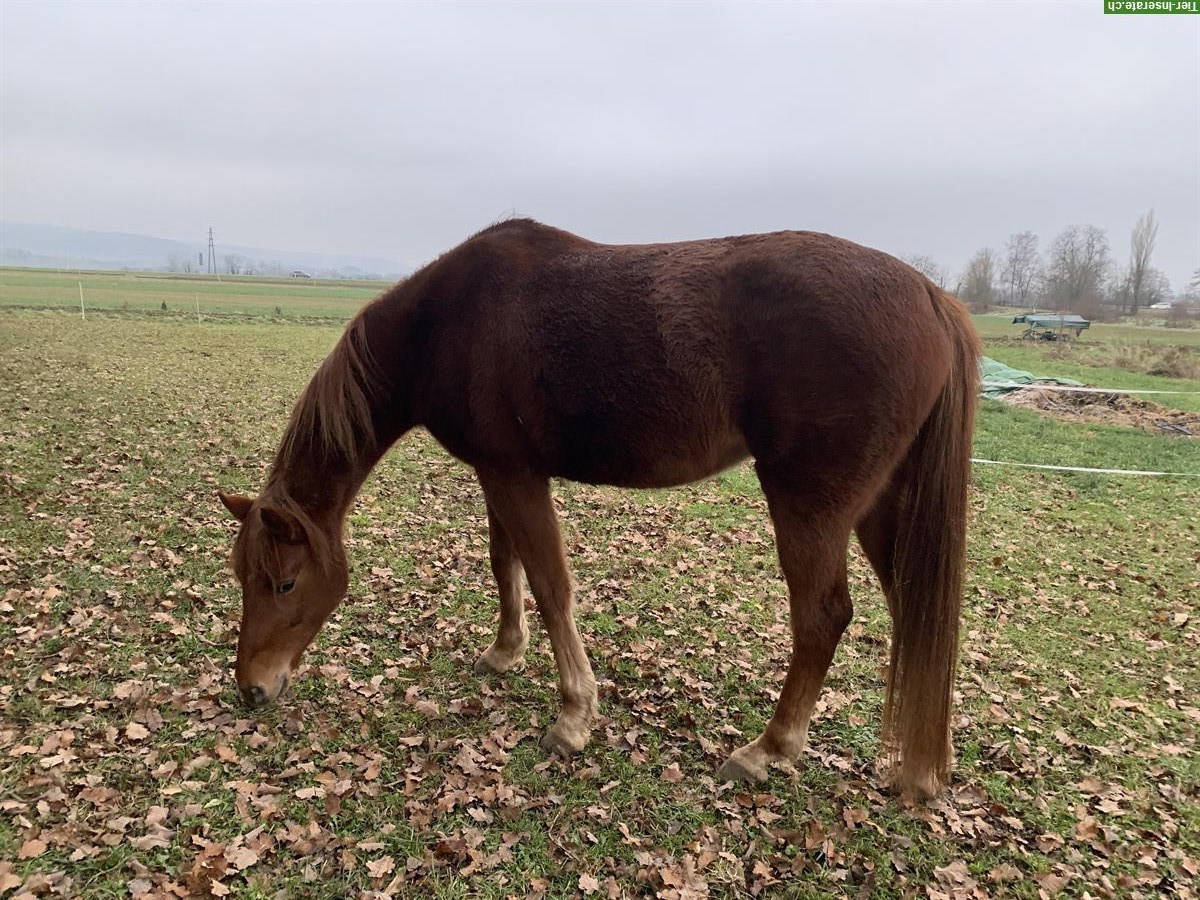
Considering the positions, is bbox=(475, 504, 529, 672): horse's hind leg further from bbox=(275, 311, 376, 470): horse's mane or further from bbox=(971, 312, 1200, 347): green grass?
bbox=(971, 312, 1200, 347): green grass

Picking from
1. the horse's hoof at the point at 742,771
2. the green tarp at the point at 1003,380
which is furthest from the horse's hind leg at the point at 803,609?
the green tarp at the point at 1003,380

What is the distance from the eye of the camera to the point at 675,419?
2850 mm

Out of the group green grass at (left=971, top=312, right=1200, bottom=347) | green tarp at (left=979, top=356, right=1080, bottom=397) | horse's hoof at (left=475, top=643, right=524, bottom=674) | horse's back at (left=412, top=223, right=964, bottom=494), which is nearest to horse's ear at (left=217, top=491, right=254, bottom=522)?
horse's back at (left=412, top=223, right=964, bottom=494)

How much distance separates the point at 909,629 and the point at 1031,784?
1155 millimetres

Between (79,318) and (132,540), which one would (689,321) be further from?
(79,318)

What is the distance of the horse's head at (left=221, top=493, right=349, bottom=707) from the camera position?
9.78 ft

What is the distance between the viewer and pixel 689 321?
280cm

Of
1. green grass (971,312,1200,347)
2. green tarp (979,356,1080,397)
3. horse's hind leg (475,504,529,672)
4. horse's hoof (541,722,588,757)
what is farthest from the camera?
green grass (971,312,1200,347)

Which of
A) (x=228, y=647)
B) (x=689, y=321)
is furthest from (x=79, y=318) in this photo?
(x=689, y=321)

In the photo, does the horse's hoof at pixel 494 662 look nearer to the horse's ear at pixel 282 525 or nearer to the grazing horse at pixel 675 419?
the grazing horse at pixel 675 419

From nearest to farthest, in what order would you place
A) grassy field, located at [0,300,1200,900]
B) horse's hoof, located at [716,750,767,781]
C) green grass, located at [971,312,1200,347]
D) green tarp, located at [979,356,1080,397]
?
grassy field, located at [0,300,1200,900]
horse's hoof, located at [716,750,767,781]
green tarp, located at [979,356,1080,397]
green grass, located at [971,312,1200,347]

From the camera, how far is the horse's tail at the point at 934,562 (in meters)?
2.83

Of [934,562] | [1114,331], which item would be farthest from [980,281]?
[934,562]

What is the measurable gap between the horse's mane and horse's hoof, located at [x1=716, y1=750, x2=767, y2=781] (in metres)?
2.40
